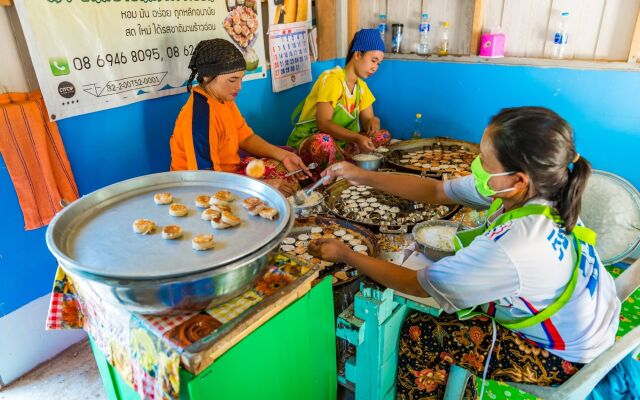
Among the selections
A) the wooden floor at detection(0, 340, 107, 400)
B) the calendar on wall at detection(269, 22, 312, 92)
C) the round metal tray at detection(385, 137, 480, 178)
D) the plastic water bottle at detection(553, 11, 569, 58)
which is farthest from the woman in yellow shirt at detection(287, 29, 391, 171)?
the wooden floor at detection(0, 340, 107, 400)

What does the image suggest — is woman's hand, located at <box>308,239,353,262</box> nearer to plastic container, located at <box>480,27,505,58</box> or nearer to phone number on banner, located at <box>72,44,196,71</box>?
phone number on banner, located at <box>72,44,196,71</box>

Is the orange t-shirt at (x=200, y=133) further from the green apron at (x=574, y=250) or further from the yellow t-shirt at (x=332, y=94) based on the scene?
the green apron at (x=574, y=250)

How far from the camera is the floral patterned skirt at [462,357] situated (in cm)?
157

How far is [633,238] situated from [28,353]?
3.83m

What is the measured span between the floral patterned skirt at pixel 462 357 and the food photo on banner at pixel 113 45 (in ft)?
7.37

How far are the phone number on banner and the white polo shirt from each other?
2.27 m

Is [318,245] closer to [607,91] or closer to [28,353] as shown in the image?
[28,353]

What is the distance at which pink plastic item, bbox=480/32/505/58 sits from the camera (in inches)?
148

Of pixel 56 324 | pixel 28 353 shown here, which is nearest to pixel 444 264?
pixel 56 324

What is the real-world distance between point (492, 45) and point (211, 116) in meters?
2.68

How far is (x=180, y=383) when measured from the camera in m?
1.19

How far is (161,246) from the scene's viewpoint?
51.4 inches

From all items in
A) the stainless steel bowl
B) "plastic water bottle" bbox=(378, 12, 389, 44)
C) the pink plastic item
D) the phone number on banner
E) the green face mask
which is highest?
"plastic water bottle" bbox=(378, 12, 389, 44)

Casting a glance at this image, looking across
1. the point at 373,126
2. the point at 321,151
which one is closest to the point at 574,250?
the point at 321,151
